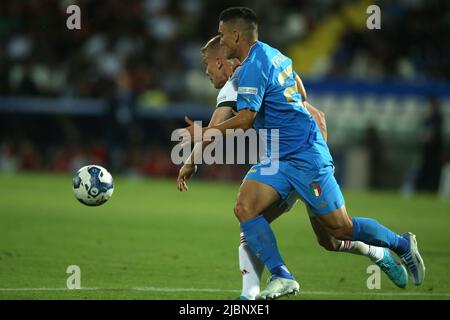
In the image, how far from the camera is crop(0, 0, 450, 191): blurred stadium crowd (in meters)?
22.3

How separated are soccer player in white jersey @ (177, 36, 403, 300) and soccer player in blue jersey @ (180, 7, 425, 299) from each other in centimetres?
17

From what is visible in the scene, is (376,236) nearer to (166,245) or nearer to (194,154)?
(194,154)

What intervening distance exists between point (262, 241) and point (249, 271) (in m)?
0.28

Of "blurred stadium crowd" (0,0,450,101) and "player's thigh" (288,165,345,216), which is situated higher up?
"blurred stadium crowd" (0,0,450,101)

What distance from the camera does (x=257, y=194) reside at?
7.19m

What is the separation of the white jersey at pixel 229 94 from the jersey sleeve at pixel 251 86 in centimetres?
19

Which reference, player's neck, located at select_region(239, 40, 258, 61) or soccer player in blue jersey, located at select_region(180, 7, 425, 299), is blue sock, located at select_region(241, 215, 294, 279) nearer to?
soccer player in blue jersey, located at select_region(180, 7, 425, 299)

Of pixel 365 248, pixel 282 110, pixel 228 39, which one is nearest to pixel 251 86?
pixel 282 110

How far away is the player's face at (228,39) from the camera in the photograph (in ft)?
24.1

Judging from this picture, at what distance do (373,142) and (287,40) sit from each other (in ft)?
17.6

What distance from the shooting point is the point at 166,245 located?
36.4 feet

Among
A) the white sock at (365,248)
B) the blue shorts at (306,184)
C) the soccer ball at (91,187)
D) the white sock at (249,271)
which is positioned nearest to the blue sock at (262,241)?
the white sock at (249,271)

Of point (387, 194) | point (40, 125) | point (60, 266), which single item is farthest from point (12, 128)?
point (60, 266)

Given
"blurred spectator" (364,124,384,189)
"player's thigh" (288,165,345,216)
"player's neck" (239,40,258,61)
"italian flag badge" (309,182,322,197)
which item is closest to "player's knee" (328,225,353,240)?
"player's thigh" (288,165,345,216)
